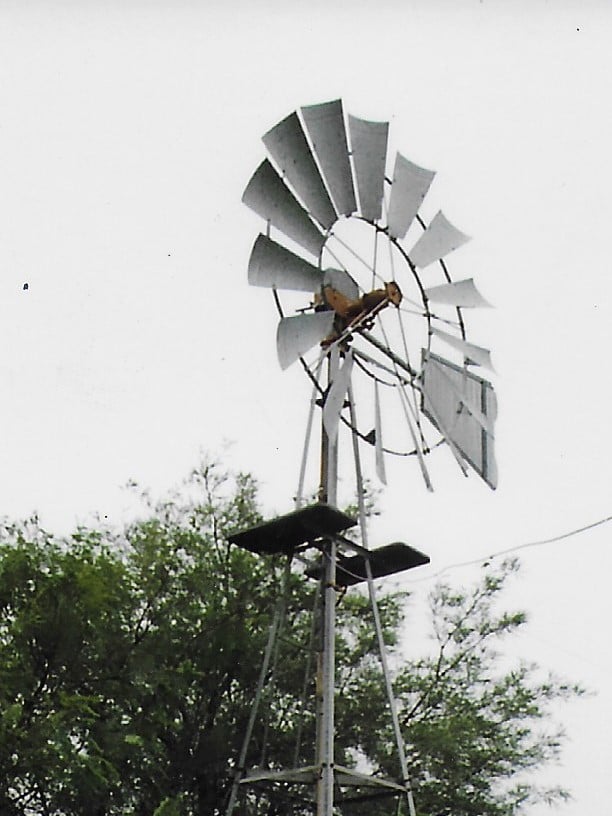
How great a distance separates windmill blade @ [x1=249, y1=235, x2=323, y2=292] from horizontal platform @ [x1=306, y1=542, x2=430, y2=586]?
178 cm

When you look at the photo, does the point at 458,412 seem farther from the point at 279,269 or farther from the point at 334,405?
the point at 279,269

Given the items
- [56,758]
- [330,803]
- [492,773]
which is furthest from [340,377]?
[492,773]

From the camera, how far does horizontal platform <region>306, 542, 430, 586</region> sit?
23.2 feet

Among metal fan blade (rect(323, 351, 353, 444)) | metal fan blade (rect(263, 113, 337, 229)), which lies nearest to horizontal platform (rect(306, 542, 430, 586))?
metal fan blade (rect(323, 351, 353, 444))

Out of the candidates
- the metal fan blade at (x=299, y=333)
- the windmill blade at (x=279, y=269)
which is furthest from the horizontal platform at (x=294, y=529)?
the windmill blade at (x=279, y=269)

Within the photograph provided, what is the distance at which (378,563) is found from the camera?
23.7ft

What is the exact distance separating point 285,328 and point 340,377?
56 centimetres

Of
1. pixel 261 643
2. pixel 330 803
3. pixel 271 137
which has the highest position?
pixel 271 137

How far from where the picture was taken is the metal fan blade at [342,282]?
24.2 ft

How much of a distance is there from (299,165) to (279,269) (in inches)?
27.1

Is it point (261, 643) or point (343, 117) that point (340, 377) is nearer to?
point (343, 117)

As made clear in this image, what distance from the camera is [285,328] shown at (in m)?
6.78

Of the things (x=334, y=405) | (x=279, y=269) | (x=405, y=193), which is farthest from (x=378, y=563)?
(x=405, y=193)

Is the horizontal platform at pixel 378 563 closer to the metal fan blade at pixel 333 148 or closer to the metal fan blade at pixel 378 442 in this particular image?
the metal fan blade at pixel 378 442
